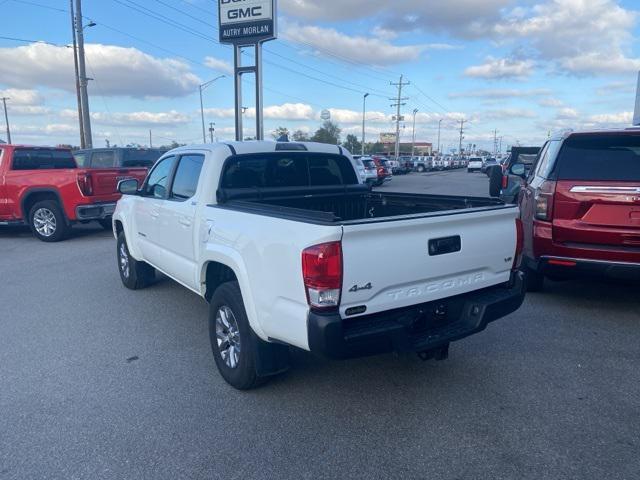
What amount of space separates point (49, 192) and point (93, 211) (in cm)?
109

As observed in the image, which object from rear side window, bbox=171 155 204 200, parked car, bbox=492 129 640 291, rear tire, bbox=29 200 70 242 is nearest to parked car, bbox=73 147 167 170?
rear tire, bbox=29 200 70 242

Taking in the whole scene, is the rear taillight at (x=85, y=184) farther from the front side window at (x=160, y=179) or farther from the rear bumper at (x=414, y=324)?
the rear bumper at (x=414, y=324)

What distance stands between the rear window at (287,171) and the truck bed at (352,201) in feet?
0.37

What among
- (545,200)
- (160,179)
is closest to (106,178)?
(160,179)

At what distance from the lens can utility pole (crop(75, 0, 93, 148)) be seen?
21.8 metres

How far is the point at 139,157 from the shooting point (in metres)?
13.4

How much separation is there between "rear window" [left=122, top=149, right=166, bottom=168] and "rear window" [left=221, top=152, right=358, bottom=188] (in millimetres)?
9354

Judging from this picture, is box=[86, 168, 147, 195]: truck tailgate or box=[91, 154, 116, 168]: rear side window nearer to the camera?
box=[86, 168, 147, 195]: truck tailgate

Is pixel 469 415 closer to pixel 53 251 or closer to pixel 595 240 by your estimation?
pixel 595 240

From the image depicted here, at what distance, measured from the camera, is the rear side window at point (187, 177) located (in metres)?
4.57

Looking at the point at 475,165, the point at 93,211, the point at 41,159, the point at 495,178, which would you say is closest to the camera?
the point at 495,178

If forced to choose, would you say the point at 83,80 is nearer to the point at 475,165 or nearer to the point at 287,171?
the point at 287,171

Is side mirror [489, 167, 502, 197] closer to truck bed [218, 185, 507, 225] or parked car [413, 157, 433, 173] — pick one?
truck bed [218, 185, 507, 225]

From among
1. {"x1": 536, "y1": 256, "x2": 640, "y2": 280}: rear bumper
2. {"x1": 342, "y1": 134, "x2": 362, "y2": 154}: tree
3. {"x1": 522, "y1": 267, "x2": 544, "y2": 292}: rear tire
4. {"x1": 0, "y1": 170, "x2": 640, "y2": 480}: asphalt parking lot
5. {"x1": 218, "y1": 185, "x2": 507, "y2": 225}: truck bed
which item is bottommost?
{"x1": 0, "y1": 170, "x2": 640, "y2": 480}: asphalt parking lot
